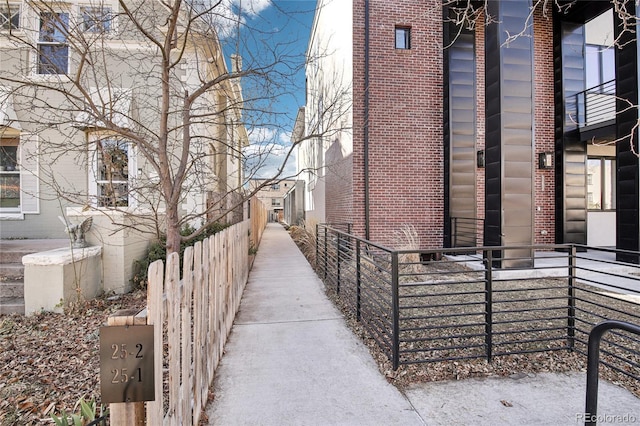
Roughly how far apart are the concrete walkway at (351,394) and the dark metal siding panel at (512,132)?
3772 millimetres

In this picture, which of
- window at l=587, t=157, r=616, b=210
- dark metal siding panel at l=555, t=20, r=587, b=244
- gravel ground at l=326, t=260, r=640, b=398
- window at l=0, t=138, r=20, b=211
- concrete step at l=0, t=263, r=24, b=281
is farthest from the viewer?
window at l=587, t=157, r=616, b=210

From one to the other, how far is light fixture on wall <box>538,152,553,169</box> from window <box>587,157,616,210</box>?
1792 millimetres

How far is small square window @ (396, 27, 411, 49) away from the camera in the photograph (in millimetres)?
8539

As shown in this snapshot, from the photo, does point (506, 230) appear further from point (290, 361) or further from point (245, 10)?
point (245, 10)

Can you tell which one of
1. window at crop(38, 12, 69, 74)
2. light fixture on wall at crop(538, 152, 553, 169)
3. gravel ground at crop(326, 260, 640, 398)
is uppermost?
window at crop(38, 12, 69, 74)

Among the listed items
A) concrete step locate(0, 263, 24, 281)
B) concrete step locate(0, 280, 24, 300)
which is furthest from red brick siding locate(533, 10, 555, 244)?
concrete step locate(0, 263, 24, 281)

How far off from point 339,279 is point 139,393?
428 centimetres

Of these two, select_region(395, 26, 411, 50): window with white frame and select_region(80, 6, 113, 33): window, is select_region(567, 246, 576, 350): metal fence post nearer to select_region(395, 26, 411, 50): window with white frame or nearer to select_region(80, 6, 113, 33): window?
select_region(80, 6, 113, 33): window

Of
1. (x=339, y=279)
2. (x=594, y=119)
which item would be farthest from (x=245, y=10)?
(x=594, y=119)

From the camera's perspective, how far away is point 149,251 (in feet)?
19.6

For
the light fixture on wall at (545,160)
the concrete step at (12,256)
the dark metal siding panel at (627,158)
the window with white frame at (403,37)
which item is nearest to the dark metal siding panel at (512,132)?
the dark metal siding panel at (627,158)

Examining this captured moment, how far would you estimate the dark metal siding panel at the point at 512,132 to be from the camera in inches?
244

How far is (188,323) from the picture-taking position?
2.10 meters

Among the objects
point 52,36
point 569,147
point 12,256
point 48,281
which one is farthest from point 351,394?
point 569,147
